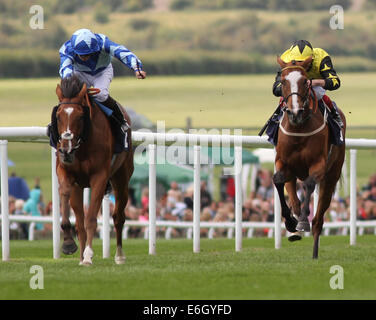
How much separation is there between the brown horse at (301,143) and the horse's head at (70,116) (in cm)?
175

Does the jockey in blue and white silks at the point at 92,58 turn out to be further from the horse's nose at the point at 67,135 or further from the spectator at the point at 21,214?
the spectator at the point at 21,214

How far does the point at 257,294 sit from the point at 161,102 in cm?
3624

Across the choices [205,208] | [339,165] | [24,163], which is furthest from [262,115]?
[339,165]

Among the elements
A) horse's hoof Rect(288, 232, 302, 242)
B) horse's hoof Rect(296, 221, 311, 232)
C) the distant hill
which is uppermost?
the distant hill

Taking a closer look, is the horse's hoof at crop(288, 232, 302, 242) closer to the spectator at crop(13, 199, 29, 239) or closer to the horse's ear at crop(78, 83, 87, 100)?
the horse's ear at crop(78, 83, 87, 100)

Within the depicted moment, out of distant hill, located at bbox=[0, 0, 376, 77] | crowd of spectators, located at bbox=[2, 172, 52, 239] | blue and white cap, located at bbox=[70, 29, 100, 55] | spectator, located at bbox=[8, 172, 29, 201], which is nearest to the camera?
blue and white cap, located at bbox=[70, 29, 100, 55]

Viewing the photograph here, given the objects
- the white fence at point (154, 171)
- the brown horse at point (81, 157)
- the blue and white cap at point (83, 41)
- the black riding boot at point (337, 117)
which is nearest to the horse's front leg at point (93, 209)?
the brown horse at point (81, 157)

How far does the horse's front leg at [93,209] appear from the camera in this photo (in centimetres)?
784

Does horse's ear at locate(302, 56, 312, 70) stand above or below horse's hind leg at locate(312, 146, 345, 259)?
above

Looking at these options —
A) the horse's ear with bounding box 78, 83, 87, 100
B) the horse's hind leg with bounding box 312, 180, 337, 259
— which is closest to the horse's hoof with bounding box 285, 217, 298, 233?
the horse's hind leg with bounding box 312, 180, 337, 259

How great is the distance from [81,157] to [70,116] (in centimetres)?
42

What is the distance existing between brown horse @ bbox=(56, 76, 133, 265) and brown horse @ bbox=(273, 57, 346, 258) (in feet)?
4.89

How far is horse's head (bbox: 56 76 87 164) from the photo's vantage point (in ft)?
24.8

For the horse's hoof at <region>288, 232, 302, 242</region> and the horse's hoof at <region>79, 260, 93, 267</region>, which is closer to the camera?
the horse's hoof at <region>79, 260, 93, 267</region>
